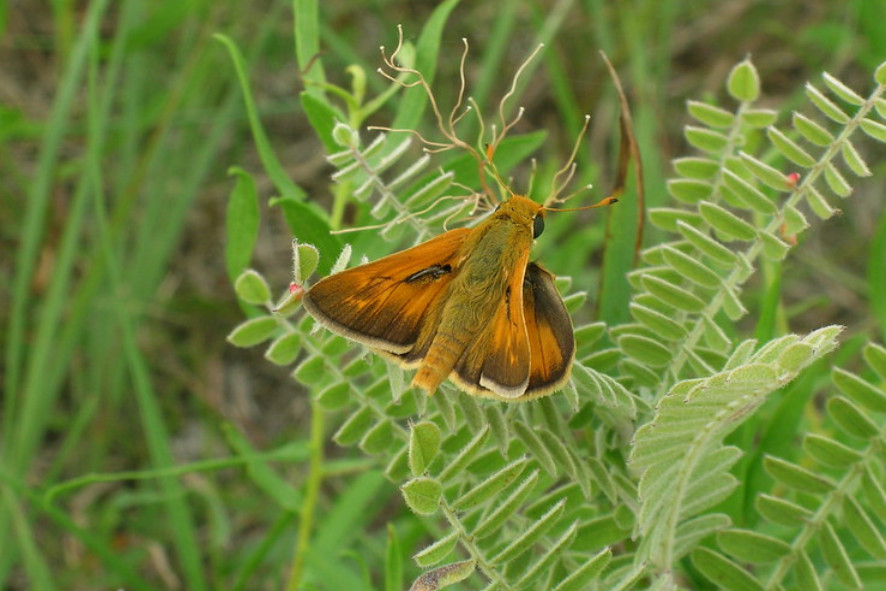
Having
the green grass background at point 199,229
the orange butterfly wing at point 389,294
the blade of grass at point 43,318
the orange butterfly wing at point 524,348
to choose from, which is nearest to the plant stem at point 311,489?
the green grass background at point 199,229

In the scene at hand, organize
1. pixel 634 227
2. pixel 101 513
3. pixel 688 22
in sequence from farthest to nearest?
pixel 688 22, pixel 101 513, pixel 634 227

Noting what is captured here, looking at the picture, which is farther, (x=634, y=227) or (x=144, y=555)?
(x=144, y=555)

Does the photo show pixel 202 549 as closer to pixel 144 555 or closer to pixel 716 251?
pixel 144 555

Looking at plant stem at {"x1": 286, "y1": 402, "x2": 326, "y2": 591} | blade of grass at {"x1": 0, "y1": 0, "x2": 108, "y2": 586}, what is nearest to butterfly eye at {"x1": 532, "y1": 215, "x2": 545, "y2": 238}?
plant stem at {"x1": 286, "y1": 402, "x2": 326, "y2": 591}

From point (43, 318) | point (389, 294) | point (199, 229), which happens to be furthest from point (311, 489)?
point (199, 229)

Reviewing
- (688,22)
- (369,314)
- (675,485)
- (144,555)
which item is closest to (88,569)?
(144,555)

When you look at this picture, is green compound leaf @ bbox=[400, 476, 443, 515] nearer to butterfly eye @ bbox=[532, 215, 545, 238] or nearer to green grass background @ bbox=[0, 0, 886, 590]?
butterfly eye @ bbox=[532, 215, 545, 238]
